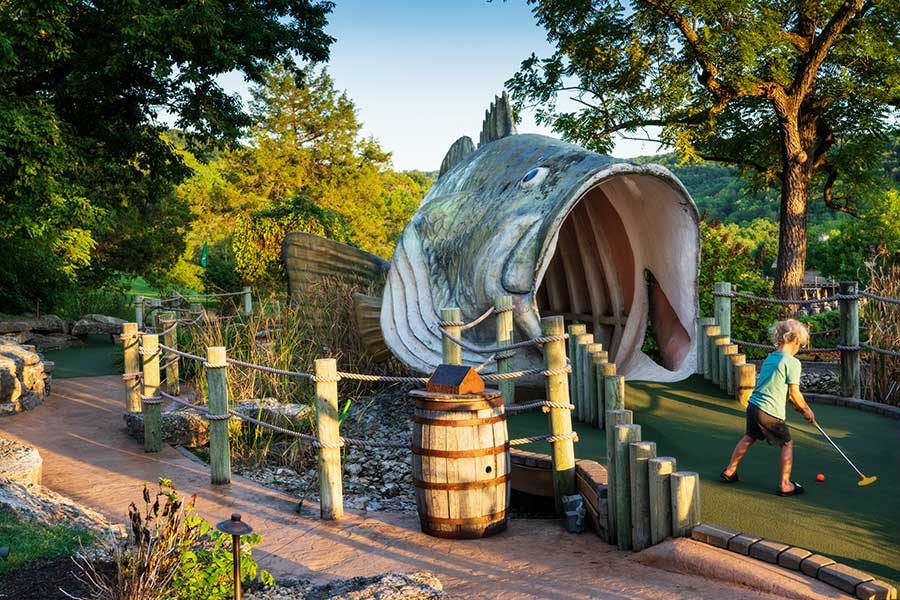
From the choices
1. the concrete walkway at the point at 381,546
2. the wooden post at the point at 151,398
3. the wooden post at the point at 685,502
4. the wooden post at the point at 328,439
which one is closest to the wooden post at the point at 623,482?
the concrete walkway at the point at 381,546

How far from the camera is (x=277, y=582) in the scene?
4.09 metres

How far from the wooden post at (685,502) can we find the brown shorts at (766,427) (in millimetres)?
882

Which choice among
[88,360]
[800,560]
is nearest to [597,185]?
[800,560]

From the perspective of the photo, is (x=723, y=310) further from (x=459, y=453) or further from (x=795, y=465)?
(x=459, y=453)

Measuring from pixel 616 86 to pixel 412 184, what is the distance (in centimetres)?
3157

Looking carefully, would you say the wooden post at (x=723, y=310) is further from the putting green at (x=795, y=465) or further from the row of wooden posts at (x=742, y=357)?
the putting green at (x=795, y=465)

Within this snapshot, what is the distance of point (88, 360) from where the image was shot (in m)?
13.6

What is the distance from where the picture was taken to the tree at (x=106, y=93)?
38.2ft

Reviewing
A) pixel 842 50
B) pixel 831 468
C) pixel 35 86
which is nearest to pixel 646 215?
pixel 831 468

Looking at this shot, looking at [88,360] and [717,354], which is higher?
[717,354]

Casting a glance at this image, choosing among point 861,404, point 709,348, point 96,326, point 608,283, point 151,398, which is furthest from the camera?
point 96,326

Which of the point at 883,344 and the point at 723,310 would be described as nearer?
the point at 723,310

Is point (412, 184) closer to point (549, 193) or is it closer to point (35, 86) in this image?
point (35, 86)

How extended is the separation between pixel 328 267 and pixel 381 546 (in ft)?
22.3
